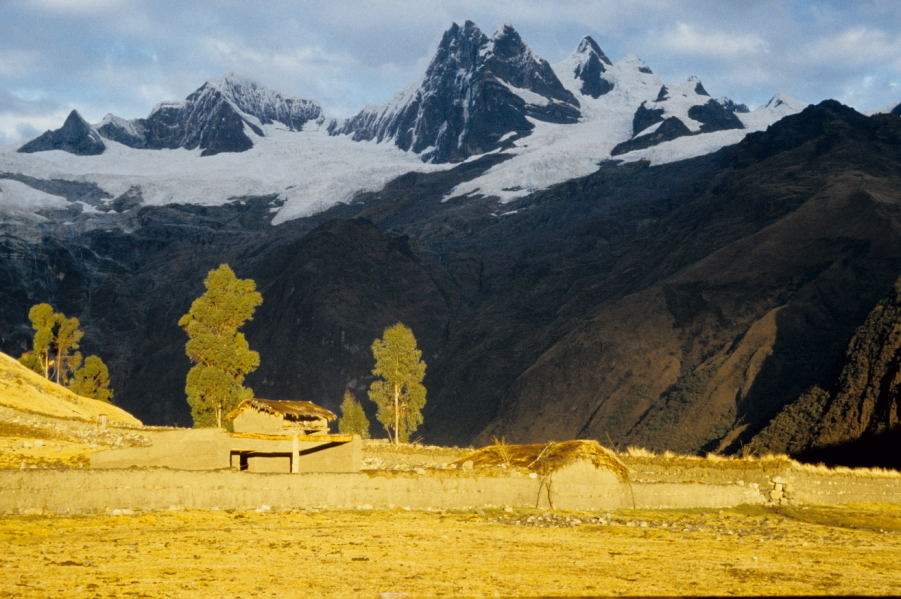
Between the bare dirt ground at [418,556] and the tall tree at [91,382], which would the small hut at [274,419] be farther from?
the tall tree at [91,382]

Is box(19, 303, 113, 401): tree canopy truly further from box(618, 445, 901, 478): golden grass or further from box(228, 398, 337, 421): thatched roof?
box(618, 445, 901, 478): golden grass

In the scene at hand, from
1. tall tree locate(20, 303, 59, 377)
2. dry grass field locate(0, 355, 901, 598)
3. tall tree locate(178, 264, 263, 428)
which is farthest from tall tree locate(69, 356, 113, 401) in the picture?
dry grass field locate(0, 355, 901, 598)

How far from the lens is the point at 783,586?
18703 millimetres

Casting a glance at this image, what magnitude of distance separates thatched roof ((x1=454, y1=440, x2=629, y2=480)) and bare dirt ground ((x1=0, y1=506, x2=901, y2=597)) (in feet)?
12.5

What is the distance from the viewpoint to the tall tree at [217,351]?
60406 mm

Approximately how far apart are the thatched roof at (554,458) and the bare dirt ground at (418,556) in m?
3.80

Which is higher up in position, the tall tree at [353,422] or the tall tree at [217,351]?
the tall tree at [217,351]

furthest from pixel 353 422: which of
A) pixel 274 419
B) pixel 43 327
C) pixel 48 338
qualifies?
pixel 274 419

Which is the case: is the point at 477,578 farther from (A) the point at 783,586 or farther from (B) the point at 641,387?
(B) the point at 641,387

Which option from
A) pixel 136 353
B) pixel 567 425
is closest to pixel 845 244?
pixel 567 425

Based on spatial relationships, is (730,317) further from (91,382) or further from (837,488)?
(837,488)

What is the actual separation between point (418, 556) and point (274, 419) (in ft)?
67.0

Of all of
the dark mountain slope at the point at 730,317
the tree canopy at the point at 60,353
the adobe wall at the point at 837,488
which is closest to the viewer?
the adobe wall at the point at 837,488

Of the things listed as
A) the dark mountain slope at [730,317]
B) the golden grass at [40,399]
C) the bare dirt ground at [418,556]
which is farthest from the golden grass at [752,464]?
the dark mountain slope at [730,317]
